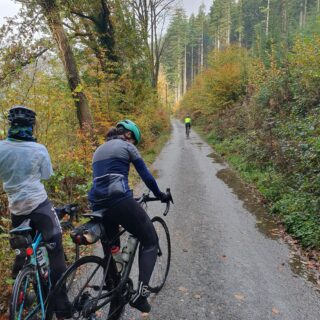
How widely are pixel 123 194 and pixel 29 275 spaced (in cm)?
118

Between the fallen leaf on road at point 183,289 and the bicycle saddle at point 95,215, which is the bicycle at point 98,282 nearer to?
the bicycle saddle at point 95,215

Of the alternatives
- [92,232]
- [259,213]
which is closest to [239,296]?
[92,232]

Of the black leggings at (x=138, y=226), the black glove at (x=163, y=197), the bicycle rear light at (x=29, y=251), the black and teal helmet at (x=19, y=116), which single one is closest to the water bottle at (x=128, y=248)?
the black leggings at (x=138, y=226)

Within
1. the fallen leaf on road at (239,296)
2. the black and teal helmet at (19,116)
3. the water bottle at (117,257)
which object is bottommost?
the fallen leaf on road at (239,296)

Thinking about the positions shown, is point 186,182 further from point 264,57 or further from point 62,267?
point 264,57

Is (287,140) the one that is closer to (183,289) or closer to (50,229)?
(183,289)

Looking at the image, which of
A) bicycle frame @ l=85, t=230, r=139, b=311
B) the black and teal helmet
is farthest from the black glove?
the black and teal helmet

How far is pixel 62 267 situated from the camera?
3.27 m

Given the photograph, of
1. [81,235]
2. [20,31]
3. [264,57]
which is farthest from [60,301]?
[264,57]

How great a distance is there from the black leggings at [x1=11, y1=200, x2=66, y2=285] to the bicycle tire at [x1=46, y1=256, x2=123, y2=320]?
38 centimetres

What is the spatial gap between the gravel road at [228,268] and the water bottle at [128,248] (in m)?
0.87

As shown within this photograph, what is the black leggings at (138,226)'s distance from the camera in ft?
10.8

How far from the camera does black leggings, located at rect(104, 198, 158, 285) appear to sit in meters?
3.30

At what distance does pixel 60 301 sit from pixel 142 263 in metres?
1.09
